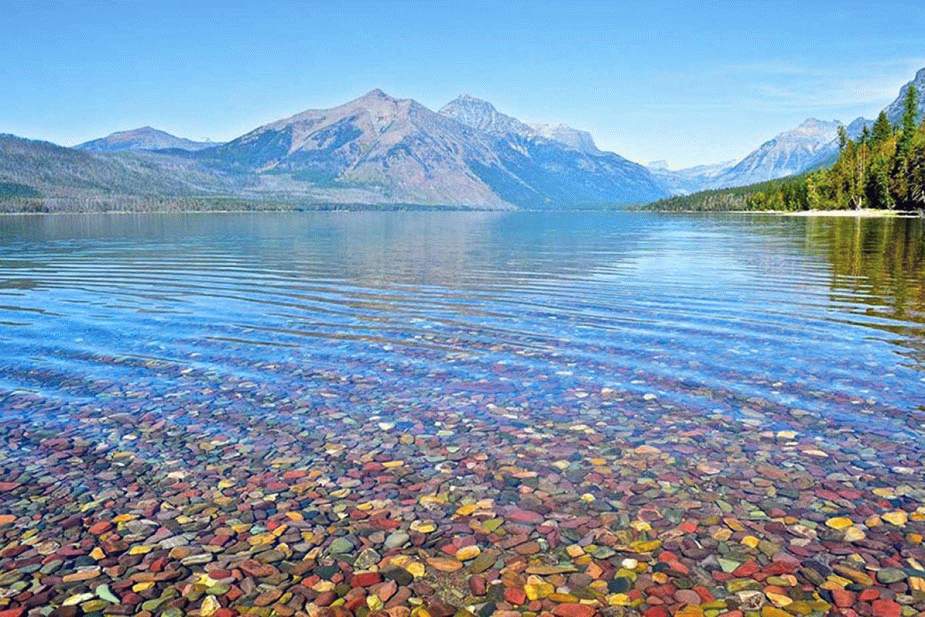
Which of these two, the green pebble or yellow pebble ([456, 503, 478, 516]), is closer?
the green pebble

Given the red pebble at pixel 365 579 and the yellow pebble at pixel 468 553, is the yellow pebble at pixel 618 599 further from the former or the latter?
the red pebble at pixel 365 579

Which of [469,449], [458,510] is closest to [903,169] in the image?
[469,449]

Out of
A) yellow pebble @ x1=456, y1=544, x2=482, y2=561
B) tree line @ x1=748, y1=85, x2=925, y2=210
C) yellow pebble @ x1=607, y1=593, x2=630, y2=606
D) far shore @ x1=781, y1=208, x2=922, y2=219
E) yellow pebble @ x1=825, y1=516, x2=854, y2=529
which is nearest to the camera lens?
yellow pebble @ x1=607, y1=593, x2=630, y2=606

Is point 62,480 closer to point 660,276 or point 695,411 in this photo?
point 695,411

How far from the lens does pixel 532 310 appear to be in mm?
→ 33000

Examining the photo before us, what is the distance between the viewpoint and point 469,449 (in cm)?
1443

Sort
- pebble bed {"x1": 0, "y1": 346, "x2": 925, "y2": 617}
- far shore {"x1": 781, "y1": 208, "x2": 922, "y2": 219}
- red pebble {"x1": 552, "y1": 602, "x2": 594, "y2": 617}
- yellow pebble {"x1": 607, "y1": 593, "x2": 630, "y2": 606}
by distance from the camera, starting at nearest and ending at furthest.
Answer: red pebble {"x1": 552, "y1": 602, "x2": 594, "y2": 617}
yellow pebble {"x1": 607, "y1": 593, "x2": 630, "y2": 606}
pebble bed {"x1": 0, "y1": 346, "x2": 925, "y2": 617}
far shore {"x1": 781, "y1": 208, "x2": 922, "y2": 219}

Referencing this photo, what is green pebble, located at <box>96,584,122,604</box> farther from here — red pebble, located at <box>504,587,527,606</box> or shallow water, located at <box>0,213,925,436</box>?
shallow water, located at <box>0,213,925,436</box>

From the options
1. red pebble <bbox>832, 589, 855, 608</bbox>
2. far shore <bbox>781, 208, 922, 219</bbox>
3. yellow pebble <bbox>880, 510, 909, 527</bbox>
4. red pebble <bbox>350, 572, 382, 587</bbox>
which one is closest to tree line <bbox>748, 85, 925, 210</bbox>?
far shore <bbox>781, 208, 922, 219</bbox>

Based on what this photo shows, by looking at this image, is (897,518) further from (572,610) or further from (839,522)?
(572,610)

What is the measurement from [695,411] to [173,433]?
488 inches

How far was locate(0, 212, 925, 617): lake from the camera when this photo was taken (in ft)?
33.0

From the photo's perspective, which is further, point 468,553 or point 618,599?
point 468,553

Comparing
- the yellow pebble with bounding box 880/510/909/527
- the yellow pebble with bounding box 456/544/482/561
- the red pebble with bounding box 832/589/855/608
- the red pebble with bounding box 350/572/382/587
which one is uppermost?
the yellow pebble with bounding box 880/510/909/527
